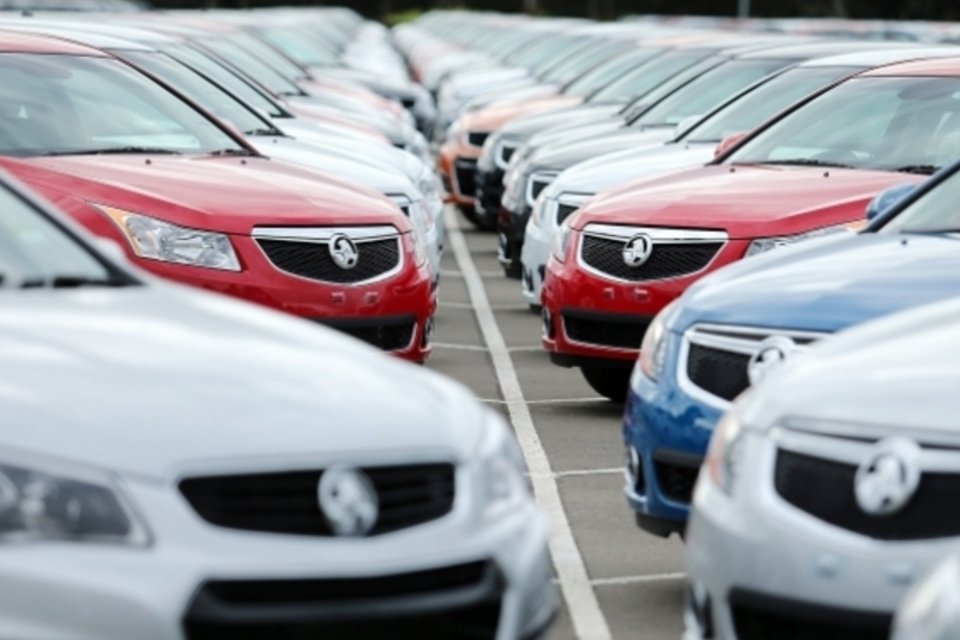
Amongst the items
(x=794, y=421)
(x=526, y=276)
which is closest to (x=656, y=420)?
(x=794, y=421)

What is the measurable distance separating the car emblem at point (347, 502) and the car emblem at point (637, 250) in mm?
6083

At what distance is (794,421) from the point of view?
5980 mm

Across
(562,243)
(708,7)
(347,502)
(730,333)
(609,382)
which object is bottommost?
(708,7)

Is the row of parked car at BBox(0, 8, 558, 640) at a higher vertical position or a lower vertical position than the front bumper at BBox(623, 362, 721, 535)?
higher

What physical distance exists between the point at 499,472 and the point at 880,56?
8498mm

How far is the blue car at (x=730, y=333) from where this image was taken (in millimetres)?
7660

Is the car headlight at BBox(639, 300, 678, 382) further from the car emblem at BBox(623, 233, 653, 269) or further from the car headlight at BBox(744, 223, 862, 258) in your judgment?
the car emblem at BBox(623, 233, 653, 269)

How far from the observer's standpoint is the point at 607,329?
38.2ft

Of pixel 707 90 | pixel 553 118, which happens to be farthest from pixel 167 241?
pixel 553 118

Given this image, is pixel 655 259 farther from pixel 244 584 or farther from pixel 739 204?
pixel 244 584

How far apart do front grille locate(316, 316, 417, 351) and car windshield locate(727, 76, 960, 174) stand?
2143mm

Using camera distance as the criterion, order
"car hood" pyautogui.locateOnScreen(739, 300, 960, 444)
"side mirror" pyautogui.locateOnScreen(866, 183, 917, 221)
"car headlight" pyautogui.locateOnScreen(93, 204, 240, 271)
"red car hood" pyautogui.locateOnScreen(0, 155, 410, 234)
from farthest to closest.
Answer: "red car hood" pyautogui.locateOnScreen(0, 155, 410, 234) < "car headlight" pyautogui.locateOnScreen(93, 204, 240, 271) < "side mirror" pyautogui.locateOnScreen(866, 183, 917, 221) < "car hood" pyautogui.locateOnScreen(739, 300, 960, 444)

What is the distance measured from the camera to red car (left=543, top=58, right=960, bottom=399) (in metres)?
11.4

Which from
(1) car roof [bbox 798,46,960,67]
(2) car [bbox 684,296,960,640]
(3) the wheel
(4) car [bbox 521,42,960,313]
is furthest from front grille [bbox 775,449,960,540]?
(4) car [bbox 521,42,960,313]
